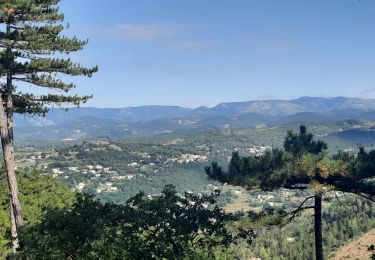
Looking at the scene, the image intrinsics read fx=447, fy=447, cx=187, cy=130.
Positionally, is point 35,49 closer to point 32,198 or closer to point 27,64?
point 27,64

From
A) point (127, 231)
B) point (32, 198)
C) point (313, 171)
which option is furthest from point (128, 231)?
point (32, 198)

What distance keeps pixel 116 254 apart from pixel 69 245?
1608 mm

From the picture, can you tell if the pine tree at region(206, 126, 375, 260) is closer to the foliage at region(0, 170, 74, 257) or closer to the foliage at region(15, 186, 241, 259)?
the foliage at region(15, 186, 241, 259)

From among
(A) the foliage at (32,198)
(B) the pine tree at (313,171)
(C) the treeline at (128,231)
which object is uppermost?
(B) the pine tree at (313,171)

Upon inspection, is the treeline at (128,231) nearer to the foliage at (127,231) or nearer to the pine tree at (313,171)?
the foliage at (127,231)

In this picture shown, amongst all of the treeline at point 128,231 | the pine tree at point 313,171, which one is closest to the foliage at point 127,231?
the treeline at point 128,231

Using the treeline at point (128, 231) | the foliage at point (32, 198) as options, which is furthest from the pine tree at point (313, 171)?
the foliage at point (32, 198)

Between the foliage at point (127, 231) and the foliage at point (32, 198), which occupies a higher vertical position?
the foliage at point (127, 231)

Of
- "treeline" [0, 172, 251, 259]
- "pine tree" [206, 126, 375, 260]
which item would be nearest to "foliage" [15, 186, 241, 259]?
"treeline" [0, 172, 251, 259]

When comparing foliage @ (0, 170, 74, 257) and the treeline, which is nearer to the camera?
the treeline

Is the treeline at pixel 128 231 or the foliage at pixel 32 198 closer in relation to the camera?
the treeline at pixel 128 231

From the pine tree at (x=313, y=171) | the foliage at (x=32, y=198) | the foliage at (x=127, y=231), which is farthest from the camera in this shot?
the foliage at (x=32, y=198)

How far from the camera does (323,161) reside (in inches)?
625

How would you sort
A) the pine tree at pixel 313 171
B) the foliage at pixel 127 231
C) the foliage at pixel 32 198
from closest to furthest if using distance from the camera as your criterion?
the foliage at pixel 127 231 → the pine tree at pixel 313 171 → the foliage at pixel 32 198
